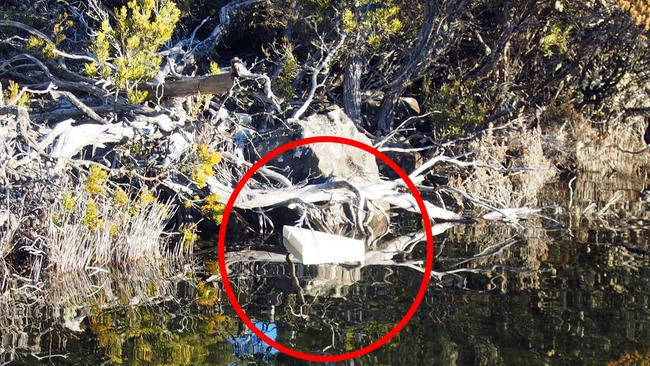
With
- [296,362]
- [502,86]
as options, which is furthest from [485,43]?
[296,362]

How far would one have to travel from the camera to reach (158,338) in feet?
21.1

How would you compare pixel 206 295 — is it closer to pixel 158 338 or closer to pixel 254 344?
pixel 158 338

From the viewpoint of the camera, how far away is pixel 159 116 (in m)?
10.7

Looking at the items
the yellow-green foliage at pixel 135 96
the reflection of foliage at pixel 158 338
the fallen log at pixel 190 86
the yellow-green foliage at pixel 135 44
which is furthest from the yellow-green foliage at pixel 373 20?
the reflection of foliage at pixel 158 338

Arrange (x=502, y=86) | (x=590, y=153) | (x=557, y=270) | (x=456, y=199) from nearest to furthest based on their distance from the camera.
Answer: (x=557, y=270) → (x=456, y=199) → (x=502, y=86) → (x=590, y=153)

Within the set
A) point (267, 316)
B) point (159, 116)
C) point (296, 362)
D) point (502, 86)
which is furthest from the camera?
point (502, 86)

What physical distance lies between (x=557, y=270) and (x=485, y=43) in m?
8.29

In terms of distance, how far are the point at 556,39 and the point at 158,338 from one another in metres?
10.8

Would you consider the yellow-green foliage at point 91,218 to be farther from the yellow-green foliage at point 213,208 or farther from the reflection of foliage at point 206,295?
the yellow-green foliage at point 213,208

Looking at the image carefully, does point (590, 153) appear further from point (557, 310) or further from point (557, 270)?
point (557, 310)

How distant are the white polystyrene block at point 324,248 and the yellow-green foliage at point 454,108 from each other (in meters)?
5.83

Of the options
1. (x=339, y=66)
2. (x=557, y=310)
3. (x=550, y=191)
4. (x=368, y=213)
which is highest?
(x=339, y=66)

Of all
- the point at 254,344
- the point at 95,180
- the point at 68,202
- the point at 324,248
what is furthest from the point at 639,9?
the point at 68,202

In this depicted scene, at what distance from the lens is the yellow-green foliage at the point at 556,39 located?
1494cm
